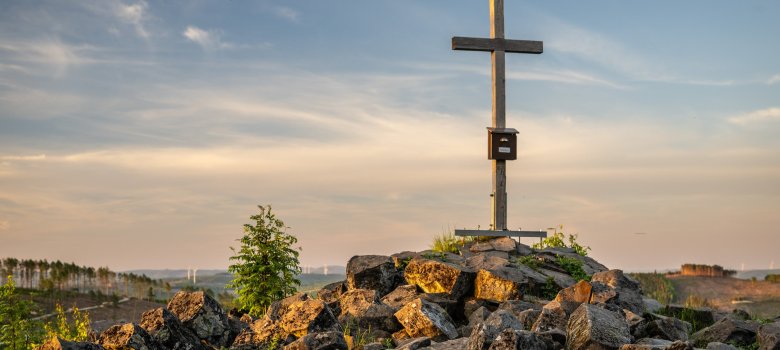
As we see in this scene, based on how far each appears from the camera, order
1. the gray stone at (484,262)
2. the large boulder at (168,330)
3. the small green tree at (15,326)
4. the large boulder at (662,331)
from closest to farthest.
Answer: the large boulder at (168,330) < the large boulder at (662,331) < the small green tree at (15,326) < the gray stone at (484,262)

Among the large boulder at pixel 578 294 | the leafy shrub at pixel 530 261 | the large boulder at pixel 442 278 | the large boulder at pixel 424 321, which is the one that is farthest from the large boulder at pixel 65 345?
the leafy shrub at pixel 530 261

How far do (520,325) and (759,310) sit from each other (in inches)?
774

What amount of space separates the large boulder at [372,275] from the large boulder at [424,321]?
3057 millimetres

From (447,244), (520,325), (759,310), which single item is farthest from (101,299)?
(520,325)

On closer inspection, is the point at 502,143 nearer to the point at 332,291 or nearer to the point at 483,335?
the point at 332,291

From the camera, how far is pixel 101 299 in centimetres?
4650

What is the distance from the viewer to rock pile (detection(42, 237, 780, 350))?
35.3 ft

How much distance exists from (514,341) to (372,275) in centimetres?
660

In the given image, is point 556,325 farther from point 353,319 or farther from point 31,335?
point 31,335

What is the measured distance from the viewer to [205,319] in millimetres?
12734

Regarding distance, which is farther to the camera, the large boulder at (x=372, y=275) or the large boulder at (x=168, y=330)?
the large boulder at (x=372, y=275)

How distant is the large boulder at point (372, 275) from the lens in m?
15.9

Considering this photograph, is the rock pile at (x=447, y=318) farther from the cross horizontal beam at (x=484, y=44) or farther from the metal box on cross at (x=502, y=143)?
the cross horizontal beam at (x=484, y=44)

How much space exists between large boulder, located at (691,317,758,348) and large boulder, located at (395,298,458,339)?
16.2ft
